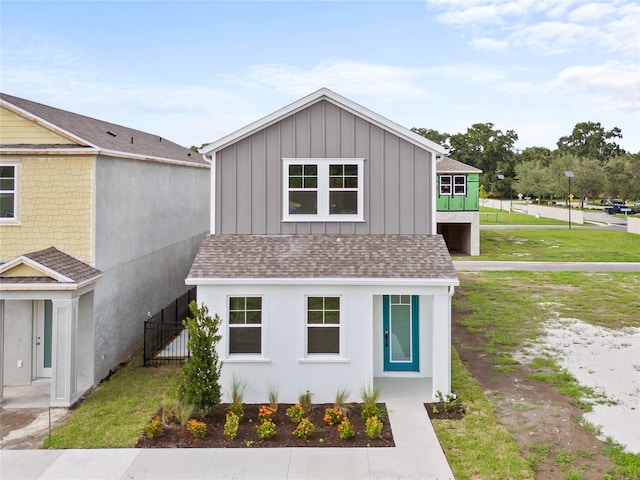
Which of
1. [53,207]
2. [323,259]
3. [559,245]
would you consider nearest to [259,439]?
[323,259]

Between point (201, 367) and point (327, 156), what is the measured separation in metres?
6.18

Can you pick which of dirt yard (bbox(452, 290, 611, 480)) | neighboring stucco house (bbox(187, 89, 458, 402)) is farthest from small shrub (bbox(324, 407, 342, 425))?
dirt yard (bbox(452, 290, 611, 480))

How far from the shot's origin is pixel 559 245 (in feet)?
131

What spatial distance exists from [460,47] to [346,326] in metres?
16.1

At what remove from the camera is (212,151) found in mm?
13109

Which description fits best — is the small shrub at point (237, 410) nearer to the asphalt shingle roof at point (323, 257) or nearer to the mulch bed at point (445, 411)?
the asphalt shingle roof at point (323, 257)

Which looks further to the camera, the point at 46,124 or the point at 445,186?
the point at 445,186

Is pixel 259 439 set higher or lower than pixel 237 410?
lower

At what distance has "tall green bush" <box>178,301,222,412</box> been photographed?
10.5 metres

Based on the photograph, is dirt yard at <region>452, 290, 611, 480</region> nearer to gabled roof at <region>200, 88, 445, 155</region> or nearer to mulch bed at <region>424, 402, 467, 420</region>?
mulch bed at <region>424, 402, 467, 420</region>

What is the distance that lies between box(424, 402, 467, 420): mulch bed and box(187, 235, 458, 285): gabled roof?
272 centimetres

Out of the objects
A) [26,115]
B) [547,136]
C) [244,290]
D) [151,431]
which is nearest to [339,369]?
[244,290]

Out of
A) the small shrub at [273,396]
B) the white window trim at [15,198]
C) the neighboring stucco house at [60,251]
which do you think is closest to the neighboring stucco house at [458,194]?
the neighboring stucco house at [60,251]

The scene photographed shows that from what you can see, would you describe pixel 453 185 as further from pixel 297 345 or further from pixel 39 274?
pixel 39 274
